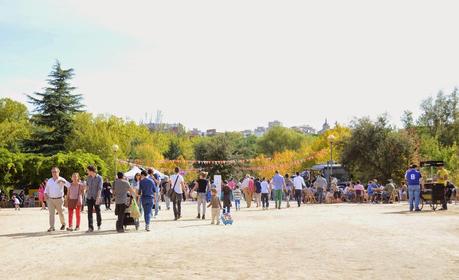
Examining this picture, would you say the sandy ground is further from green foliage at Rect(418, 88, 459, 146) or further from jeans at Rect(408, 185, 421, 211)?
green foliage at Rect(418, 88, 459, 146)

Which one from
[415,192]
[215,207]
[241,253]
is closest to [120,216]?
[215,207]

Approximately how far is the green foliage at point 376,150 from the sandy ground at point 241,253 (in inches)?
1189

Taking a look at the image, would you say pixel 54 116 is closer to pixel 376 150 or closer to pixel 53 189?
pixel 376 150

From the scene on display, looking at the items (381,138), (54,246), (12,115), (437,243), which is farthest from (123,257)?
(12,115)

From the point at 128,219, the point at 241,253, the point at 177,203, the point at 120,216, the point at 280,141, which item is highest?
the point at 280,141

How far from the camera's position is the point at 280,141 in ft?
410

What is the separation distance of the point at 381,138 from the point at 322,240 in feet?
117

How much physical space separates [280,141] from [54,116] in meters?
67.6

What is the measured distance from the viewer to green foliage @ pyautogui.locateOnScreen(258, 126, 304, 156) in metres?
124

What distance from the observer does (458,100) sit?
263 ft

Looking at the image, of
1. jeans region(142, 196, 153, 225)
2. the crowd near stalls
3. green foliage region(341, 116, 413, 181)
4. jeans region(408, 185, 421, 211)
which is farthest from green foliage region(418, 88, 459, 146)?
jeans region(142, 196, 153, 225)

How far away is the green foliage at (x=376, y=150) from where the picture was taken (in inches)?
1873

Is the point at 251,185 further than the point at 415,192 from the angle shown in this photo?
Yes

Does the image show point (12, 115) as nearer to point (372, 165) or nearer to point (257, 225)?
point (372, 165)
